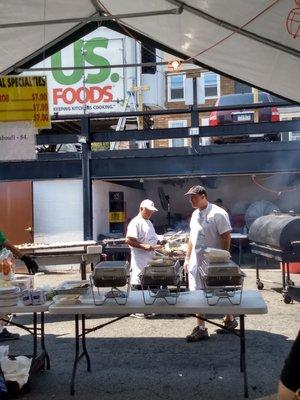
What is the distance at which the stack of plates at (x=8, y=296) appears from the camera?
4.53 meters

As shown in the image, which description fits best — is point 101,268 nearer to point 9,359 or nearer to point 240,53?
point 9,359

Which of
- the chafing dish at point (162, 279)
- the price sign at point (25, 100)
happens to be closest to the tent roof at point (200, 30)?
the price sign at point (25, 100)

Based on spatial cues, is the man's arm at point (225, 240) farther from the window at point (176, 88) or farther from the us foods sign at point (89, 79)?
the window at point (176, 88)

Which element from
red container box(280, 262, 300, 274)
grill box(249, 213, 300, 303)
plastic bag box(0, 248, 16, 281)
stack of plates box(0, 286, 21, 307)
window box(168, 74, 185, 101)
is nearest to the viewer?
stack of plates box(0, 286, 21, 307)

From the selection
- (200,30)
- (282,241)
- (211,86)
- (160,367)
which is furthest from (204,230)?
(211,86)

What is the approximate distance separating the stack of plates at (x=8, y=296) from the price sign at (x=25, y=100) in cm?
273

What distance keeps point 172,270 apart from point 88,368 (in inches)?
68.1

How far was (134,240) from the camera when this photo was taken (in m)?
7.34

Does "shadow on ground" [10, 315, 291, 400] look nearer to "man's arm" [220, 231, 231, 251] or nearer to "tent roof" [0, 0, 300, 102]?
"man's arm" [220, 231, 231, 251]

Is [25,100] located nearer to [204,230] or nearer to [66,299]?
[204,230]

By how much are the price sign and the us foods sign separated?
7586 millimetres

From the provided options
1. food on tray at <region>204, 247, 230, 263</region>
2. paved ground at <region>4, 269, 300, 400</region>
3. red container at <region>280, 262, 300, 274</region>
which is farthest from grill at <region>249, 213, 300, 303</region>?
food on tray at <region>204, 247, 230, 263</region>

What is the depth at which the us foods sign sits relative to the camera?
1406 centimetres

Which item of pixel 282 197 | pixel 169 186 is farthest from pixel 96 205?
pixel 282 197
